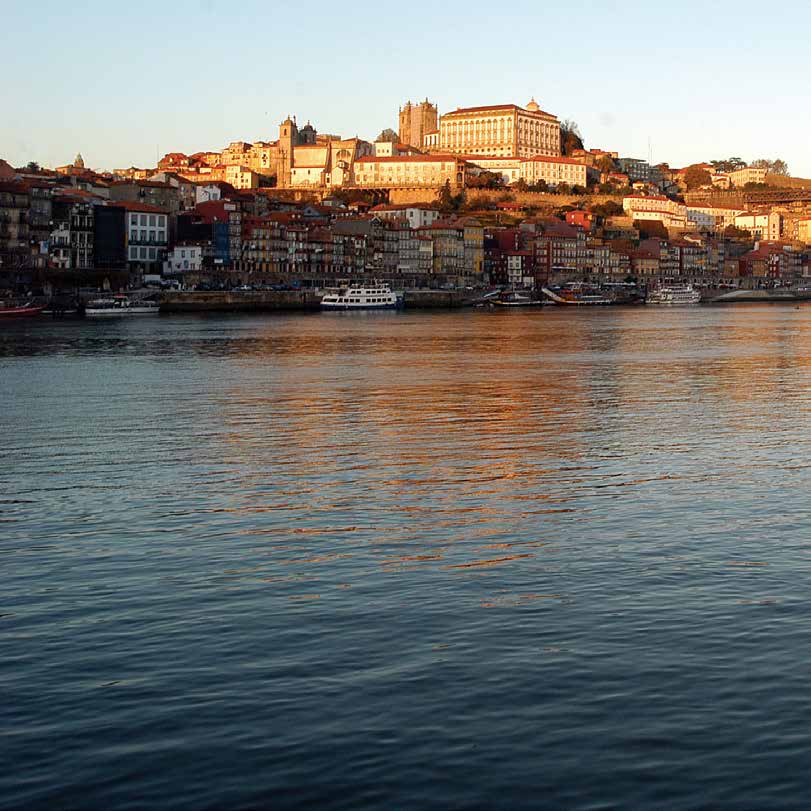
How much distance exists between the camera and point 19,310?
82.4 m

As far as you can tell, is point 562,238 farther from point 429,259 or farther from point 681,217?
point 681,217

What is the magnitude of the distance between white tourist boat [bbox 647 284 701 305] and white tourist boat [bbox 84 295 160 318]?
68.4 m

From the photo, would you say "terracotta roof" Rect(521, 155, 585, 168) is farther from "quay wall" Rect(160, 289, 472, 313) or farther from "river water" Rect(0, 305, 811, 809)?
"river water" Rect(0, 305, 811, 809)

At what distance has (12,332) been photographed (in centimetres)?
6600

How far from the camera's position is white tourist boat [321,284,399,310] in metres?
104

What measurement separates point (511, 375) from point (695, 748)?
3141 cm

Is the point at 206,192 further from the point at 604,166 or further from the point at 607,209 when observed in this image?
the point at 604,166

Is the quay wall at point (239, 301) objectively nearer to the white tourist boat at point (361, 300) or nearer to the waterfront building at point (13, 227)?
the white tourist boat at point (361, 300)

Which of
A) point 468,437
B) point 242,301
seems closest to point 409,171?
point 242,301

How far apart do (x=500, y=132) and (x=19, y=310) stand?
11710cm

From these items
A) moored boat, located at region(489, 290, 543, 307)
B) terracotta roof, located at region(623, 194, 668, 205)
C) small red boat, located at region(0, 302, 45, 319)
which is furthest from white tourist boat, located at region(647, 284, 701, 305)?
small red boat, located at region(0, 302, 45, 319)

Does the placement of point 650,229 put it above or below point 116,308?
above

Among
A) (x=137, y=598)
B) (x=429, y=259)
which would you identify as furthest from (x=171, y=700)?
(x=429, y=259)

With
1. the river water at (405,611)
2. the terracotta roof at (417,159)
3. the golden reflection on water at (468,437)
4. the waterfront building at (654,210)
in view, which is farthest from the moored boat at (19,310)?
the waterfront building at (654,210)
